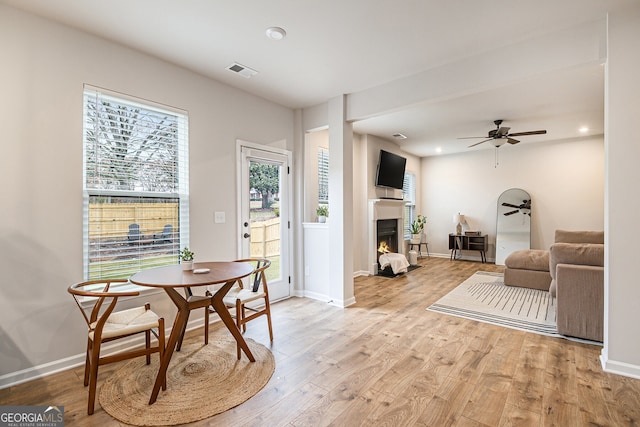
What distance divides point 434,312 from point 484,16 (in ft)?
9.95

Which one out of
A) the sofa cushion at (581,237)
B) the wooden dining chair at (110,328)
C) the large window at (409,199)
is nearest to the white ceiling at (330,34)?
the sofa cushion at (581,237)

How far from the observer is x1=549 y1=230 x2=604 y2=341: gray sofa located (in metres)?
2.72

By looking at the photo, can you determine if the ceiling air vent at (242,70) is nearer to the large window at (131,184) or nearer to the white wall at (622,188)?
the large window at (131,184)

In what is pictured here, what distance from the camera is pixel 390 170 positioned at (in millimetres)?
6203

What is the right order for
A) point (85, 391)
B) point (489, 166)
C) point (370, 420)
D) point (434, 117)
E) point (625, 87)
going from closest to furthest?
point (370, 420) < point (85, 391) < point (625, 87) < point (434, 117) < point (489, 166)

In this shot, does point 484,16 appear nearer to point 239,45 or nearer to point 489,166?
point 239,45

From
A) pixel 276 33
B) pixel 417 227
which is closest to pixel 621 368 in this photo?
pixel 276 33

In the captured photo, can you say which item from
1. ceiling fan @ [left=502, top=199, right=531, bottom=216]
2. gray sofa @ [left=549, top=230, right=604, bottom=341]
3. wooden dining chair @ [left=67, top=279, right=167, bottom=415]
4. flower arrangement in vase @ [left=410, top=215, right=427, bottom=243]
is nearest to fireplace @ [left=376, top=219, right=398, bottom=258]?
flower arrangement in vase @ [left=410, top=215, right=427, bottom=243]

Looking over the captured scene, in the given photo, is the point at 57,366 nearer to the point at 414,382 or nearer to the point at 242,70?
the point at 414,382

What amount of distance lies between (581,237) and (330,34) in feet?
15.5

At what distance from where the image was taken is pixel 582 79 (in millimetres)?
3377

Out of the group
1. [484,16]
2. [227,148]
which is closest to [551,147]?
[484,16]

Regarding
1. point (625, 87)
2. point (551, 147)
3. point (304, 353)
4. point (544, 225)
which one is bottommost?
point (304, 353)

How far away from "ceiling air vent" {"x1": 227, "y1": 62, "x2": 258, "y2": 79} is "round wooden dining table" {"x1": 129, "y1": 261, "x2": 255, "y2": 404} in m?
2.03
